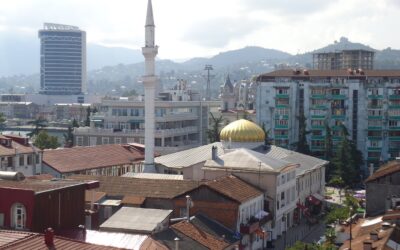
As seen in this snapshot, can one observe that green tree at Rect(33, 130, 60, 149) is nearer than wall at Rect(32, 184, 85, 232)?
No

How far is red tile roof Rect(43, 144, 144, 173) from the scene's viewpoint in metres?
65.1

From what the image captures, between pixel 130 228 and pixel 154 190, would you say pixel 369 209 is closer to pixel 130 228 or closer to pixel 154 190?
pixel 154 190

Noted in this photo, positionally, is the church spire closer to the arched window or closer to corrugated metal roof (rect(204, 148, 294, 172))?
corrugated metal roof (rect(204, 148, 294, 172))

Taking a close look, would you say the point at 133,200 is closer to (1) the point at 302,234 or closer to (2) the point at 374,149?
(1) the point at 302,234

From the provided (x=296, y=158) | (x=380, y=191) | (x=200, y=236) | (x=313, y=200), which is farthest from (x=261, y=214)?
(x=296, y=158)

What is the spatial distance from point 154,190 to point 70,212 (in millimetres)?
13169

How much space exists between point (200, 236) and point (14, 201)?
10379 mm

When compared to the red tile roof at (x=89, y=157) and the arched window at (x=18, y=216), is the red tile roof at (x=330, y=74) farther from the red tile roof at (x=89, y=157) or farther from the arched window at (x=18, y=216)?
the arched window at (x=18, y=216)

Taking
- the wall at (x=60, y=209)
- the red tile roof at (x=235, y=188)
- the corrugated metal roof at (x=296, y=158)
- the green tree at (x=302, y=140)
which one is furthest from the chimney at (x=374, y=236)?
the green tree at (x=302, y=140)

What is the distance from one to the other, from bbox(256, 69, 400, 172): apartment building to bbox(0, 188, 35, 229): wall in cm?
6309

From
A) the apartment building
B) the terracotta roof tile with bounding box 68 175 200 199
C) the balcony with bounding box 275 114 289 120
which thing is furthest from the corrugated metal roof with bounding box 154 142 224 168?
the apartment building

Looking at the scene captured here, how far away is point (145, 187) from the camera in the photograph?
47.5m

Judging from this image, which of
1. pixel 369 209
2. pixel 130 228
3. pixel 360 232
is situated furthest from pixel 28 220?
pixel 369 209

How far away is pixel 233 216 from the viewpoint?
1677 inches
